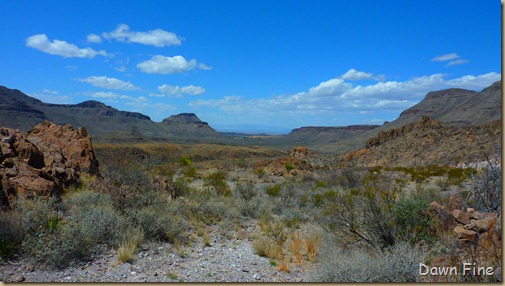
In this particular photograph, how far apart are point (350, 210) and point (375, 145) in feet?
126

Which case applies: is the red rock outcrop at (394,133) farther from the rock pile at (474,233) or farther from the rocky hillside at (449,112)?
the rock pile at (474,233)

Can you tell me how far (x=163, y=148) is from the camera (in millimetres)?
69250

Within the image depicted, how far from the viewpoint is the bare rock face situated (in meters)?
7.98

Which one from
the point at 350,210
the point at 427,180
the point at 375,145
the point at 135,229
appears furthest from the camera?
the point at 375,145

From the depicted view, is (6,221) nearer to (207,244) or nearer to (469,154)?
(207,244)

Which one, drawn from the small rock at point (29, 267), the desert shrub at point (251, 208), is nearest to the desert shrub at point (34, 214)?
the small rock at point (29, 267)

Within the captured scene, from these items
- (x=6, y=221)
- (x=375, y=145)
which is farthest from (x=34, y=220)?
(x=375, y=145)

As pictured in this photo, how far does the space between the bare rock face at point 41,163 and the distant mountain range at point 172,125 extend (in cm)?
7658

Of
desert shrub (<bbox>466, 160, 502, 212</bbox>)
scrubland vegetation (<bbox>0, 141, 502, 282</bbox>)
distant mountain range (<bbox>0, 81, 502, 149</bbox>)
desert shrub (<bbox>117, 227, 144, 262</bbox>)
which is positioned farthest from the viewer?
distant mountain range (<bbox>0, 81, 502, 149</bbox>)

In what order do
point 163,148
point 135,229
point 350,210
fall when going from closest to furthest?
point 135,229, point 350,210, point 163,148

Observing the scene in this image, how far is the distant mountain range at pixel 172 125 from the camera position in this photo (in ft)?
305

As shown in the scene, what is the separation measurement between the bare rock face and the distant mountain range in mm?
76585

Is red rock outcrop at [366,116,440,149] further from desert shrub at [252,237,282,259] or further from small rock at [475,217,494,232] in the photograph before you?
small rock at [475,217,494,232]

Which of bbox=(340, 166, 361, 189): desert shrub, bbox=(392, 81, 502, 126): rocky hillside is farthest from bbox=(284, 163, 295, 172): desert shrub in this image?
bbox=(392, 81, 502, 126): rocky hillside
